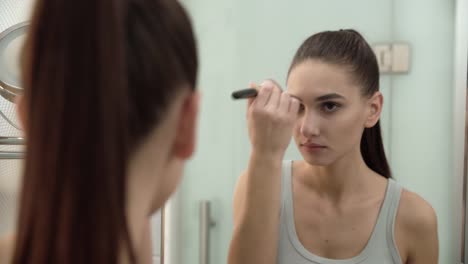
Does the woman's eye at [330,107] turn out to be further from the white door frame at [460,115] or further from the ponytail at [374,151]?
the white door frame at [460,115]

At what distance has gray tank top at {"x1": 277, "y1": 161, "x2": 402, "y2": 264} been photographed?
857 millimetres

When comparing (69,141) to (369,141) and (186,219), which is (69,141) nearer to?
(369,141)

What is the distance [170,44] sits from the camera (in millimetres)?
336

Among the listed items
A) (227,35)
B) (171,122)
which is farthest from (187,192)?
(171,122)

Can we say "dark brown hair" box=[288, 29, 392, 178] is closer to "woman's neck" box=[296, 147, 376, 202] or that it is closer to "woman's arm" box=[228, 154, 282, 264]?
"woman's neck" box=[296, 147, 376, 202]

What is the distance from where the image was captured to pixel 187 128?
0.39 meters

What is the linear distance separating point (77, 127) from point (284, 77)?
44.4 inches

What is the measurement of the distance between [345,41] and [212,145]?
0.64 metres

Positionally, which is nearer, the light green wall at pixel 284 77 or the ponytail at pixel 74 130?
the ponytail at pixel 74 130

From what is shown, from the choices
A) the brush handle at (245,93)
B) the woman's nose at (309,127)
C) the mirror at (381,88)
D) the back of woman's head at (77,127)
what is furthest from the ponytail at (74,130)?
the mirror at (381,88)

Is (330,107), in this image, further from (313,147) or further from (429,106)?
(429,106)

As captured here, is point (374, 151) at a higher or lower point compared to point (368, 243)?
higher

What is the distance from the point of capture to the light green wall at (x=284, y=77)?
129 centimetres

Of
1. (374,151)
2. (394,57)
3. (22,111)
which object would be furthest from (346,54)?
(22,111)
